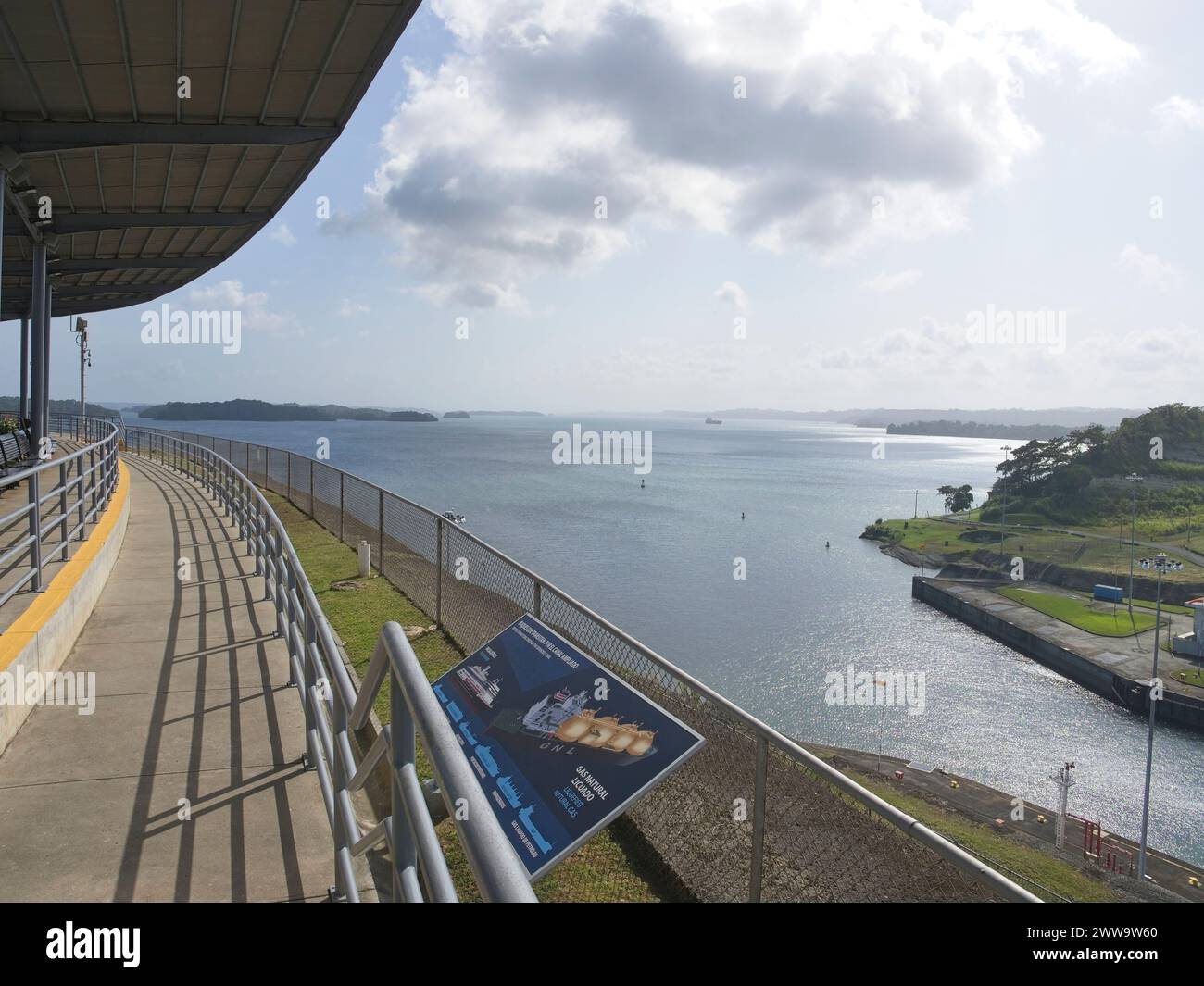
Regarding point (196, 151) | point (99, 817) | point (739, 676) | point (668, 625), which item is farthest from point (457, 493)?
point (99, 817)

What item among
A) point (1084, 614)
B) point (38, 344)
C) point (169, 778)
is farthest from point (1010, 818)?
point (1084, 614)

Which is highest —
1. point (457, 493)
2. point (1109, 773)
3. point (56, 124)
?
point (56, 124)

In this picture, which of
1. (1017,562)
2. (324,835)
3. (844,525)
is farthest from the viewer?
(844,525)

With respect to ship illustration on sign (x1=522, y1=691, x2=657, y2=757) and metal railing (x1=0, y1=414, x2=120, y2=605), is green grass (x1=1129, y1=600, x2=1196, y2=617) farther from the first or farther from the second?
ship illustration on sign (x1=522, y1=691, x2=657, y2=757)

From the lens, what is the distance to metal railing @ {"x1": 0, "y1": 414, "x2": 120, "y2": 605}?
6566 mm

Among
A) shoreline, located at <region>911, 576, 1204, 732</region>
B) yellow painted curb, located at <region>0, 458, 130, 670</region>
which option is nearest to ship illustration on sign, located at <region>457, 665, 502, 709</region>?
yellow painted curb, located at <region>0, 458, 130, 670</region>

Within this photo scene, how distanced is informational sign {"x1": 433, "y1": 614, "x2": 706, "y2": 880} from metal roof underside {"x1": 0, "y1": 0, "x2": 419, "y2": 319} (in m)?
6.45

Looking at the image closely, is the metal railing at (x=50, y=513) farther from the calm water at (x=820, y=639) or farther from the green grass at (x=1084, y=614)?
the green grass at (x=1084, y=614)

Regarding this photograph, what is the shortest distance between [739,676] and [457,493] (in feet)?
168

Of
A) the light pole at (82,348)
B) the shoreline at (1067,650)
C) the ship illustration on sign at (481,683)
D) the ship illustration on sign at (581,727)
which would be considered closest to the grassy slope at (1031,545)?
the shoreline at (1067,650)

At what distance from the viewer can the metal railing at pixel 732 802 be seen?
12.2 feet
